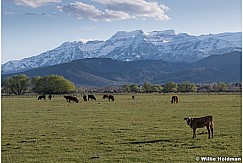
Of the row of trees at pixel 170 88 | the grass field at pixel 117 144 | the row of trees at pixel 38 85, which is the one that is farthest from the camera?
the row of trees at pixel 170 88

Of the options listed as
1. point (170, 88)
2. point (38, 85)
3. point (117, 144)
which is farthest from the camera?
point (170, 88)

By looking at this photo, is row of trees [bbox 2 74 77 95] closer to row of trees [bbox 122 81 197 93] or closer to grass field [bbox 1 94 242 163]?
row of trees [bbox 122 81 197 93]

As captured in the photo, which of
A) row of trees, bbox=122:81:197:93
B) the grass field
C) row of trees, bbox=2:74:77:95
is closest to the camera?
the grass field

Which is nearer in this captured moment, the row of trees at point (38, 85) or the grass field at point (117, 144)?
the grass field at point (117, 144)

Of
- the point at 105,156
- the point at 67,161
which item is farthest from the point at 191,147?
the point at 67,161

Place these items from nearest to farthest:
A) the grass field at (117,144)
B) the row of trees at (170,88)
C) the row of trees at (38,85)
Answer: the grass field at (117,144) → the row of trees at (38,85) → the row of trees at (170,88)

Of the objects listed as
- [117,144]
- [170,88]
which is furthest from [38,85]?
[117,144]

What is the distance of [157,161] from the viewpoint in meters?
11.1

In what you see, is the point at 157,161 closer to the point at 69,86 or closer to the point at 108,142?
the point at 108,142

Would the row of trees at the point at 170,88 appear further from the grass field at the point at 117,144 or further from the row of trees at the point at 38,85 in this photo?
the grass field at the point at 117,144

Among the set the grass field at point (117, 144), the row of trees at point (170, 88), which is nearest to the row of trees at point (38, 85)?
the row of trees at point (170, 88)

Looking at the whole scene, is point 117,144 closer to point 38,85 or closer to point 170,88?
point 38,85

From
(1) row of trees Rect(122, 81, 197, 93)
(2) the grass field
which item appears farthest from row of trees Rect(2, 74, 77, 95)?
(2) the grass field

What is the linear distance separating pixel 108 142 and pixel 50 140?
2.61 meters
